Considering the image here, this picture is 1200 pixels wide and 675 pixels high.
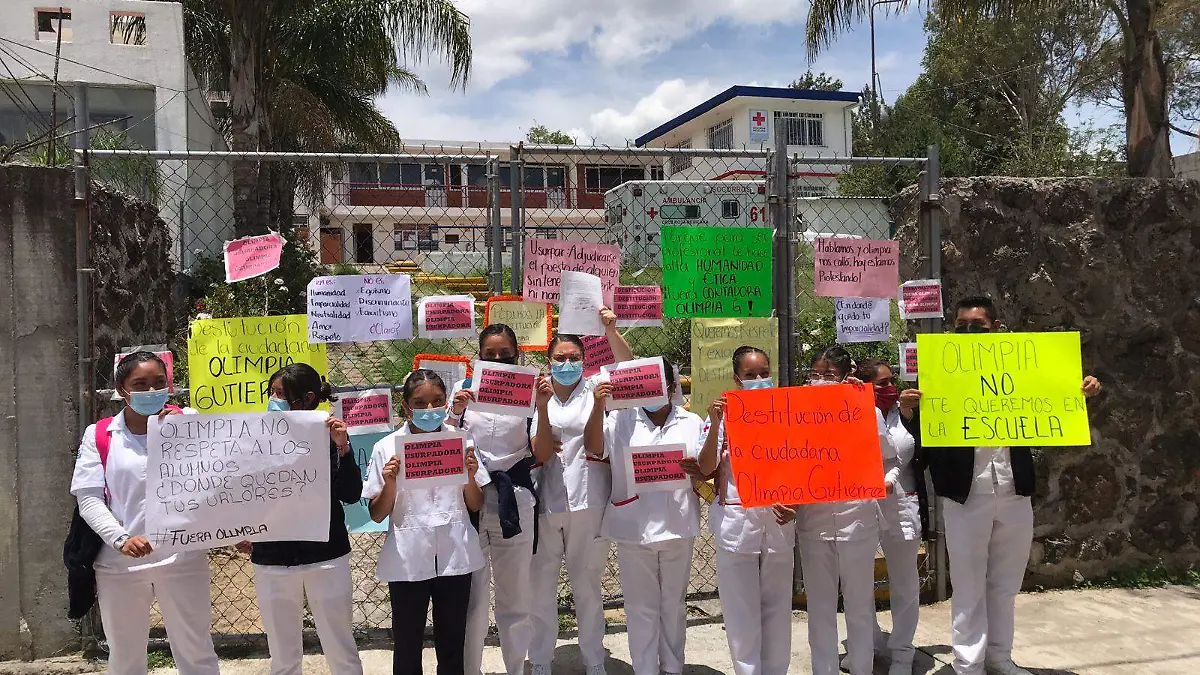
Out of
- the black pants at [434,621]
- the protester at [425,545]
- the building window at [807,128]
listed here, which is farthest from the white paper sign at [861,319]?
the building window at [807,128]

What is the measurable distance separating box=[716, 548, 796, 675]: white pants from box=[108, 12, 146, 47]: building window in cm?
1542

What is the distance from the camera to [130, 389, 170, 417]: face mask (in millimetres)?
3262

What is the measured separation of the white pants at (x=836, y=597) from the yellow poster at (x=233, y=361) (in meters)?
2.74

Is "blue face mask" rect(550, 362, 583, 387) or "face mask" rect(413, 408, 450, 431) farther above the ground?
"blue face mask" rect(550, 362, 583, 387)

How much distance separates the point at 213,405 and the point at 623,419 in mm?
2002

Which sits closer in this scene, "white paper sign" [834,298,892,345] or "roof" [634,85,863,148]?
"white paper sign" [834,298,892,345]

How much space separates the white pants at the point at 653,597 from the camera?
151 inches

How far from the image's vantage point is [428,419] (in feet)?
10.9

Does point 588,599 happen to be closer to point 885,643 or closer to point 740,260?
point 885,643

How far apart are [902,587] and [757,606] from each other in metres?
0.97

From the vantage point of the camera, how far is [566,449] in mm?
3947

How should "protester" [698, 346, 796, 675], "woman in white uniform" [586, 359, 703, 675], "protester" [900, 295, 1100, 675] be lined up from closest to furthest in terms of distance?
"protester" [698, 346, 796, 675] → "woman in white uniform" [586, 359, 703, 675] → "protester" [900, 295, 1100, 675]

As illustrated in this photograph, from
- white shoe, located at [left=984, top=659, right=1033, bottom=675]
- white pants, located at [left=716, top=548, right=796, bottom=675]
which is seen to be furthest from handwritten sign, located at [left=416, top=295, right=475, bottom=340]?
white shoe, located at [left=984, top=659, right=1033, bottom=675]

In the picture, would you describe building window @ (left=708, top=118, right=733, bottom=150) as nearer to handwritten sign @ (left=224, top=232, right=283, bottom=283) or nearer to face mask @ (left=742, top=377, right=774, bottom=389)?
handwritten sign @ (left=224, top=232, right=283, bottom=283)
